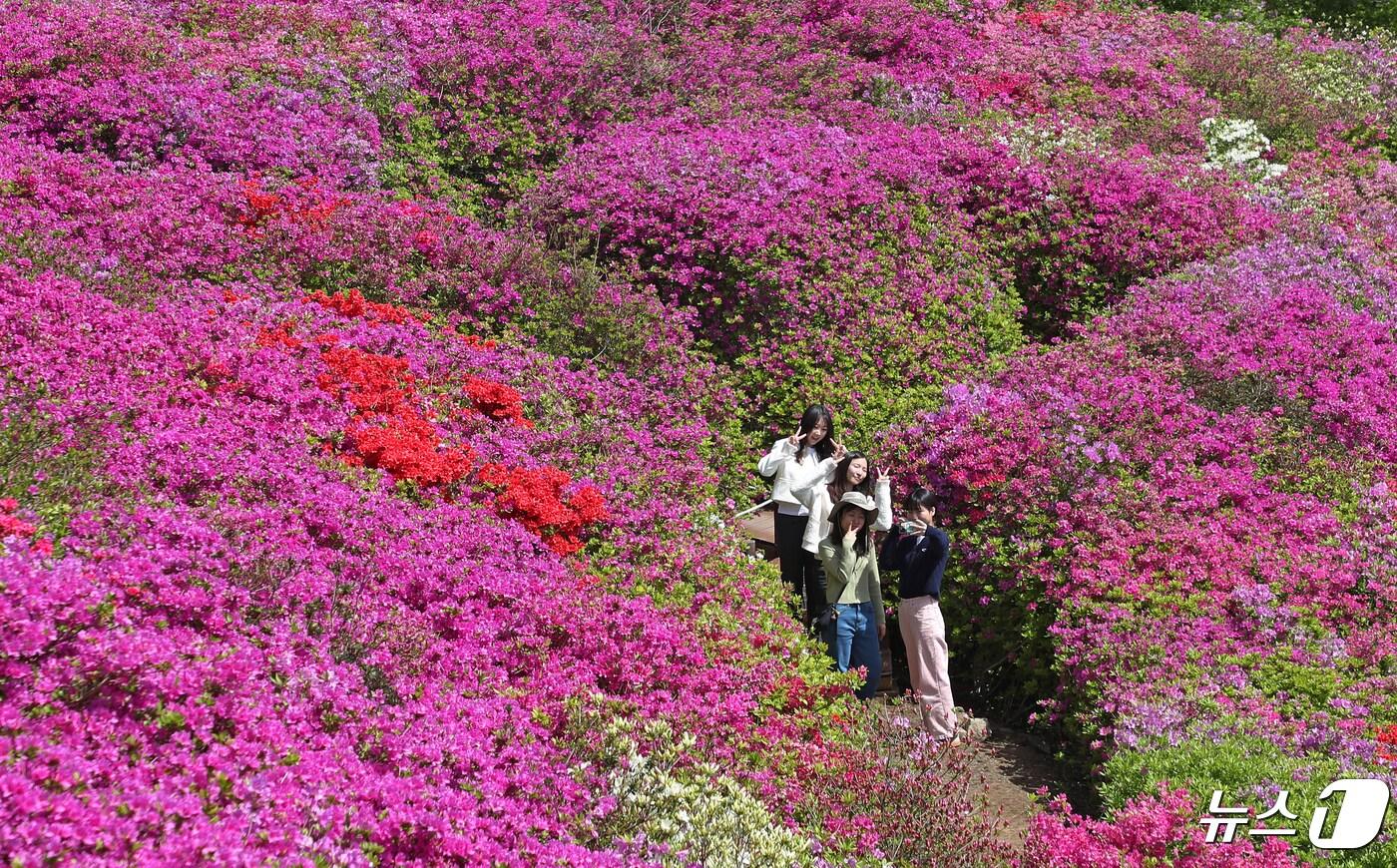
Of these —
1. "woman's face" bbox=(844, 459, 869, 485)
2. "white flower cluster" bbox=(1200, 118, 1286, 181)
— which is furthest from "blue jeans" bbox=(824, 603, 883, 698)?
"white flower cluster" bbox=(1200, 118, 1286, 181)

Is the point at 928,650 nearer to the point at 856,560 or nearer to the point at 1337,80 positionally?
the point at 856,560

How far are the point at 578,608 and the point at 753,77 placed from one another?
12.7m

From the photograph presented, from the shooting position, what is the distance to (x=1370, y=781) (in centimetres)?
505

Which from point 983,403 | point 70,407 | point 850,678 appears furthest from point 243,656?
point 983,403

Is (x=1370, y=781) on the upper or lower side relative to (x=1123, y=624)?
upper

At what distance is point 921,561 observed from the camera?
22.5 ft

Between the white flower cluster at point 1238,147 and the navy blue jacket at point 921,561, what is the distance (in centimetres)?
1188

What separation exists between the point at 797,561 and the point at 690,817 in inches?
142

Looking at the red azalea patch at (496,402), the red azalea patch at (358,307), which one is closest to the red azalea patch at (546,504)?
the red azalea patch at (496,402)

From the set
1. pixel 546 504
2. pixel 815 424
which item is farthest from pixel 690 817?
pixel 815 424

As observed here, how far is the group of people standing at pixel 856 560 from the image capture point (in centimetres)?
683

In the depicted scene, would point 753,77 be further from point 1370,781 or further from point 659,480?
point 1370,781

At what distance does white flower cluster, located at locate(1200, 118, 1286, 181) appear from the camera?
1633 centimetres

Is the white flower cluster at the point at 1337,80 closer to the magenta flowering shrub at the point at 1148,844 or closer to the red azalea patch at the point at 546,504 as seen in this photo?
the red azalea patch at the point at 546,504
